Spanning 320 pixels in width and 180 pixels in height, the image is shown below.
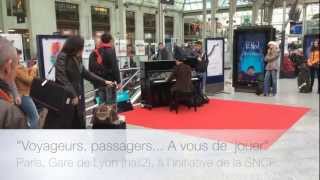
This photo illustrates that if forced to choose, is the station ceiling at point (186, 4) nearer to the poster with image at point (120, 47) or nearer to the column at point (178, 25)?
the column at point (178, 25)

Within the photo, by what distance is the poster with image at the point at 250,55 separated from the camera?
7820 mm

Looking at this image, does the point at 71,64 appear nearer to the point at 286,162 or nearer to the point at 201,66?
the point at 286,162

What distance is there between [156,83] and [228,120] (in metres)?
1.66

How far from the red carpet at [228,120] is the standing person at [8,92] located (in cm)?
296

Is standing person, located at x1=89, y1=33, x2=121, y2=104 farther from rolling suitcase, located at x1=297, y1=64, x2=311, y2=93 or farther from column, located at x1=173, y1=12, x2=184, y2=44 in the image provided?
column, located at x1=173, y1=12, x2=184, y2=44

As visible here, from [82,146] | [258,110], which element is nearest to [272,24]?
[258,110]

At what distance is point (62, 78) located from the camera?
299cm

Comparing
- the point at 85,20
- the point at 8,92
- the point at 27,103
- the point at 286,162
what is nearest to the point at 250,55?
the point at 286,162

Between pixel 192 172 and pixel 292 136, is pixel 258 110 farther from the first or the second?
pixel 192 172

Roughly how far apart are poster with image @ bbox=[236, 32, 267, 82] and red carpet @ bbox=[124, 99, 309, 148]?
1.59 meters

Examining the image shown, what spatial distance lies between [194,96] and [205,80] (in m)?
1.75

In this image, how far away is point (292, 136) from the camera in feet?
13.7

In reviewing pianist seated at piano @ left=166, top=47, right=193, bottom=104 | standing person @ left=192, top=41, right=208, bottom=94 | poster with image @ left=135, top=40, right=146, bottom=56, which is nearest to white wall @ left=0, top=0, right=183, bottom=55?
poster with image @ left=135, top=40, right=146, bottom=56

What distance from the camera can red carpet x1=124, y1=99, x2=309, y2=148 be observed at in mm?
4375
